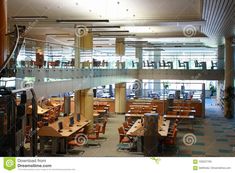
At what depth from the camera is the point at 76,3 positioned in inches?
430

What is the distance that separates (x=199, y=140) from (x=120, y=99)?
27.6 feet

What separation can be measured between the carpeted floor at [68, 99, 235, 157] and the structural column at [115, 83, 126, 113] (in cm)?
104

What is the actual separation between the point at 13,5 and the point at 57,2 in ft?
5.66

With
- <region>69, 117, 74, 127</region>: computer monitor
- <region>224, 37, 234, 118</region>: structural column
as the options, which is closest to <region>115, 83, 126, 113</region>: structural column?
<region>224, 37, 234, 118</region>: structural column

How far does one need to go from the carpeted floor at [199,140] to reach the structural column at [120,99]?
1043 mm

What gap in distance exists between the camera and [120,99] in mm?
20797

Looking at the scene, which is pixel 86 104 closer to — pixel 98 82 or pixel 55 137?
pixel 98 82

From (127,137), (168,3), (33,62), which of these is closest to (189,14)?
(168,3)

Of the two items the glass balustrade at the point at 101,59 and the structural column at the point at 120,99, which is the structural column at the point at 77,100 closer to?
the glass balustrade at the point at 101,59

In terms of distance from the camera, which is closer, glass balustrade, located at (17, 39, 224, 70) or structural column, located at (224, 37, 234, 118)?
glass balustrade, located at (17, 39, 224, 70)

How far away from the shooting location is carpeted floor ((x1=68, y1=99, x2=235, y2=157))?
1075cm

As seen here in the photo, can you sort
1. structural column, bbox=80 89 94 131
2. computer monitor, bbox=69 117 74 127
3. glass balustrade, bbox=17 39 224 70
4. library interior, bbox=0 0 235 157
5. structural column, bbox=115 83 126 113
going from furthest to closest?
structural column, bbox=115 83 126 113, structural column, bbox=80 89 94 131, computer monitor, bbox=69 117 74 127, glass balustrade, bbox=17 39 224 70, library interior, bbox=0 0 235 157

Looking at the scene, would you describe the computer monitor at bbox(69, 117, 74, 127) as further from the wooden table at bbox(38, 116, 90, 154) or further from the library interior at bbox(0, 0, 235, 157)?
the wooden table at bbox(38, 116, 90, 154)

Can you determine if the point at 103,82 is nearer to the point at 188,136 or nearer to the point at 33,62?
the point at 188,136
